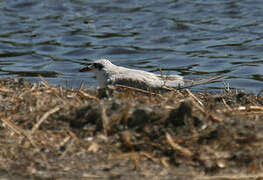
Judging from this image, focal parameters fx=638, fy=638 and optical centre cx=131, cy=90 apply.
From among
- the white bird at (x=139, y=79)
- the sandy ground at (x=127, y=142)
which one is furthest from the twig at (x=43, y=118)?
the white bird at (x=139, y=79)

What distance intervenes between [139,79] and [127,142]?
3.60 metres

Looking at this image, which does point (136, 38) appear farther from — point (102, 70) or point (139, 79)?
point (139, 79)

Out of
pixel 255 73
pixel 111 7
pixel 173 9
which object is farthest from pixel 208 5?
pixel 255 73

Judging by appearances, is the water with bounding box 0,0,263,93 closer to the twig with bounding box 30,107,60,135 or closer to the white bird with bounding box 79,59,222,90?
the white bird with bounding box 79,59,222,90

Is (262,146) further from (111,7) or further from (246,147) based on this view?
(111,7)

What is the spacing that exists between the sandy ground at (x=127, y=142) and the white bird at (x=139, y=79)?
2761 mm

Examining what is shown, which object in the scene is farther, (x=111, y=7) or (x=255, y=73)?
(x=111, y=7)

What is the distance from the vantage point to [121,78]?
844cm

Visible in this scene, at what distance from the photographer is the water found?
12.5 meters

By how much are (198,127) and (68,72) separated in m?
8.00

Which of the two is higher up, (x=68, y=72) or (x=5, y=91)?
(x=5, y=91)

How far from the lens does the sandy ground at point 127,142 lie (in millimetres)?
4543

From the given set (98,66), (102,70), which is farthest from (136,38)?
(102,70)

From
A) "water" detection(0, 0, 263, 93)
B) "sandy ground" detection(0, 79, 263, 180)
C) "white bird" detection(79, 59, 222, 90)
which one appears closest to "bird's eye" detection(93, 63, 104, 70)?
"white bird" detection(79, 59, 222, 90)
